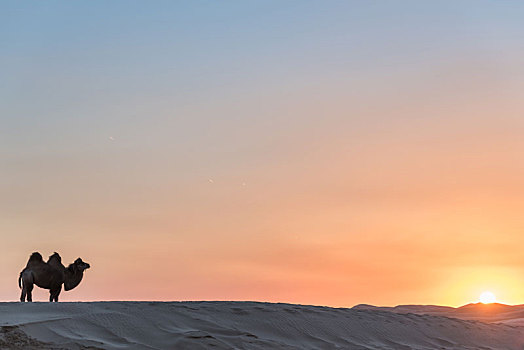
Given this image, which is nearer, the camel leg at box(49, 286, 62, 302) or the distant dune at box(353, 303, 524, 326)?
the camel leg at box(49, 286, 62, 302)

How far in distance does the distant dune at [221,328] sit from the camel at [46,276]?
15.7ft

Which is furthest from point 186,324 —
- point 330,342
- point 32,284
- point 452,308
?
point 452,308

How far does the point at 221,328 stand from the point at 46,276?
→ 7.50 metres

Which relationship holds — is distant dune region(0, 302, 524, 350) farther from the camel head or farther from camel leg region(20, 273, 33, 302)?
the camel head

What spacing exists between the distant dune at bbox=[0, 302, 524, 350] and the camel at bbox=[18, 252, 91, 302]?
4.77 meters

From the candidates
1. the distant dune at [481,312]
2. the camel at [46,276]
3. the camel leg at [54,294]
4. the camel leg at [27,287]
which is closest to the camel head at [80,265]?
the camel at [46,276]

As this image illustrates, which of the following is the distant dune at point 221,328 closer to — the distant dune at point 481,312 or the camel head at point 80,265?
the camel head at point 80,265

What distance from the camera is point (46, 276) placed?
17.6m

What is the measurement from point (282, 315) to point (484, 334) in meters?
5.51

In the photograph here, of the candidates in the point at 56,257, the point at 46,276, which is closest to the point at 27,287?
the point at 46,276

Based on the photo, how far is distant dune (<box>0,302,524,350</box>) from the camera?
1023 centimetres

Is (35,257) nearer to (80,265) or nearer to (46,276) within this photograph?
(46,276)

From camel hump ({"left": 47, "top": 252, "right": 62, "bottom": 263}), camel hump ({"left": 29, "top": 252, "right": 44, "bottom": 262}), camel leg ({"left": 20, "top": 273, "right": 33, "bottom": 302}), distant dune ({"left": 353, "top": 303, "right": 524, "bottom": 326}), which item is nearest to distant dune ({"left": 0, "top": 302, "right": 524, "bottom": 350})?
camel leg ({"left": 20, "top": 273, "right": 33, "bottom": 302})

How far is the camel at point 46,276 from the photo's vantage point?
57.1ft
